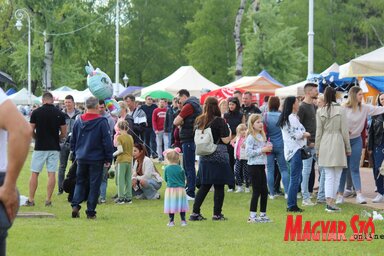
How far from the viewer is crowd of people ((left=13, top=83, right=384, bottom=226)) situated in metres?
12.1

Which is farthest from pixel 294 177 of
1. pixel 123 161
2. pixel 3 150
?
pixel 3 150

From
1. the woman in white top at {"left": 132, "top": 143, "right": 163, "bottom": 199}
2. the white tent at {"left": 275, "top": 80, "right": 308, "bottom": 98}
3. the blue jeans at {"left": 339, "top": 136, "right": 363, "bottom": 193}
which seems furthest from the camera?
the white tent at {"left": 275, "top": 80, "right": 308, "bottom": 98}

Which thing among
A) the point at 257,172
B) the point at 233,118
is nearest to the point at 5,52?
the point at 233,118

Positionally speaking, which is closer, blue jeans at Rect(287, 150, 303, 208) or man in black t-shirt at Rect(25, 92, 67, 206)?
blue jeans at Rect(287, 150, 303, 208)

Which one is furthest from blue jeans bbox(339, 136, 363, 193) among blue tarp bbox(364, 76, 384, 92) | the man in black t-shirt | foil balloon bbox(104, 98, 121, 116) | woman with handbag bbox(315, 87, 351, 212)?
blue tarp bbox(364, 76, 384, 92)

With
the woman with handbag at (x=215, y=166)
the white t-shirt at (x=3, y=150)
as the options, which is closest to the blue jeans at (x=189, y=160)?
the woman with handbag at (x=215, y=166)

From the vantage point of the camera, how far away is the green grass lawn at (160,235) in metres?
9.54

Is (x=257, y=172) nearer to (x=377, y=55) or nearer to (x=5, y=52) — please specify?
(x=377, y=55)

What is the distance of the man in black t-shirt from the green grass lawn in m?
0.57

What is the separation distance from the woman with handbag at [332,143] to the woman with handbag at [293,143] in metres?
0.33

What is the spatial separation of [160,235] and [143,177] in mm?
5069

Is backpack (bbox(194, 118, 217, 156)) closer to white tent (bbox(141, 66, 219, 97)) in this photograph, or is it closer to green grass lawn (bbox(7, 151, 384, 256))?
green grass lawn (bbox(7, 151, 384, 256))

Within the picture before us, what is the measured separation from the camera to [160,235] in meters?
10.8

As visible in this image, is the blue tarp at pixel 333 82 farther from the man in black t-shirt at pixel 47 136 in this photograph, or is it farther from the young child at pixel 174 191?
the young child at pixel 174 191
